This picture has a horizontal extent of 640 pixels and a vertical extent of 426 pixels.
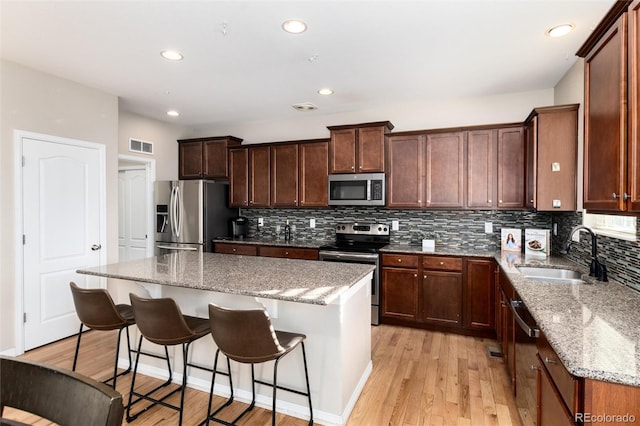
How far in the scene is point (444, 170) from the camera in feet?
13.1

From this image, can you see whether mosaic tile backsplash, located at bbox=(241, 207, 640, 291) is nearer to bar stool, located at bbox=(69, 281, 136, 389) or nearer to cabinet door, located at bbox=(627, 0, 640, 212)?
cabinet door, located at bbox=(627, 0, 640, 212)

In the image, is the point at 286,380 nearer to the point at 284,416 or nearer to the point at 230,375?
the point at 284,416

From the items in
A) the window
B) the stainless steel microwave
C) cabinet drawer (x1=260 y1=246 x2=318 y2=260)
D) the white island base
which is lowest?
the white island base

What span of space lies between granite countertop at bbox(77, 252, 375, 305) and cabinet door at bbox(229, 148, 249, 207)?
2.11 metres

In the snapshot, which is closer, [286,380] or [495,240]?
[286,380]

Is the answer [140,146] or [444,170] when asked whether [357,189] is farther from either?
[140,146]

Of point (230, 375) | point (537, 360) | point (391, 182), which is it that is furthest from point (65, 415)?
point (391, 182)

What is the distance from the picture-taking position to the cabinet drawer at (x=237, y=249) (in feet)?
15.5

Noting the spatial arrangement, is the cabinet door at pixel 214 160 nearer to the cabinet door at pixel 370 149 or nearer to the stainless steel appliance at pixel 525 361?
the cabinet door at pixel 370 149

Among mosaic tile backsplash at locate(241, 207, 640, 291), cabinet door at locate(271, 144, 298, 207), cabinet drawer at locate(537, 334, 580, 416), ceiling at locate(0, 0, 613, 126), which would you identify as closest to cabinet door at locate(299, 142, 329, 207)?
cabinet door at locate(271, 144, 298, 207)

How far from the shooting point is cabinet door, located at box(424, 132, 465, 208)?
3.94 metres

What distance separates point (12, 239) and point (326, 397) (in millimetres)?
3183

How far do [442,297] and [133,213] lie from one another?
462 centimetres

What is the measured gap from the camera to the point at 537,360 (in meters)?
1.66
